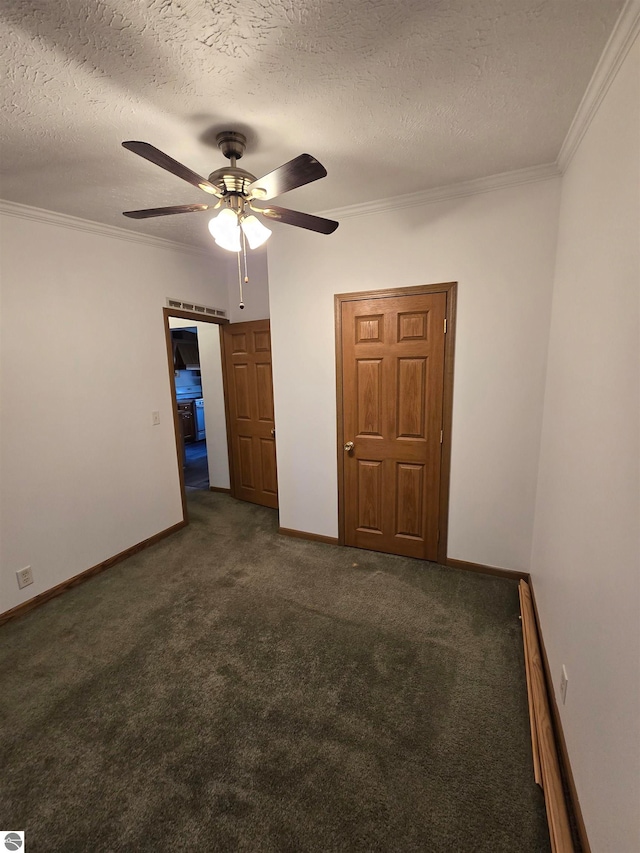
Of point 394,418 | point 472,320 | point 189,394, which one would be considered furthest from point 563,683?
point 189,394

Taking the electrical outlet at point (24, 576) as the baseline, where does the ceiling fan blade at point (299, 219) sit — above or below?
above

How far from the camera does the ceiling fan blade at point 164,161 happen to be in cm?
119

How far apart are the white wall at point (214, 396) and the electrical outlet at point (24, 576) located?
7.30 feet

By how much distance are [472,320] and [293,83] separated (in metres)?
1.65

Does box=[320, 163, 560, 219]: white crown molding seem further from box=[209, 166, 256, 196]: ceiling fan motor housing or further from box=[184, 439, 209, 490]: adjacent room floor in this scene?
box=[184, 439, 209, 490]: adjacent room floor

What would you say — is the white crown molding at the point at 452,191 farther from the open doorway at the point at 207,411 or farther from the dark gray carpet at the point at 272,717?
the dark gray carpet at the point at 272,717

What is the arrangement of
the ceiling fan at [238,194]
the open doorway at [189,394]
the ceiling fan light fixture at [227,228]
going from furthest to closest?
the open doorway at [189,394] → the ceiling fan light fixture at [227,228] → the ceiling fan at [238,194]

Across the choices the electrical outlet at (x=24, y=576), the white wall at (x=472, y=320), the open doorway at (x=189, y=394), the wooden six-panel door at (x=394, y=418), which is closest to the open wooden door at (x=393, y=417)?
the wooden six-panel door at (x=394, y=418)

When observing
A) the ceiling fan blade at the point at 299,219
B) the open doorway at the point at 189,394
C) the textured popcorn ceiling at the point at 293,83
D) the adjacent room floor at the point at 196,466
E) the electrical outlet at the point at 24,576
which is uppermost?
the textured popcorn ceiling at the point at 293,83

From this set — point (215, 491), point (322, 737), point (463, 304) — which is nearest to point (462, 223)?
point (463, 304)

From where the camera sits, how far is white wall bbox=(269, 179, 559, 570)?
7.43ft

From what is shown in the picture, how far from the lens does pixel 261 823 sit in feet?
4.10

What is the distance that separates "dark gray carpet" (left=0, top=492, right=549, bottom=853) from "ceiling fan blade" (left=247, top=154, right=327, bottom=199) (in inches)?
89.5

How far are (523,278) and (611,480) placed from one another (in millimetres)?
1622
